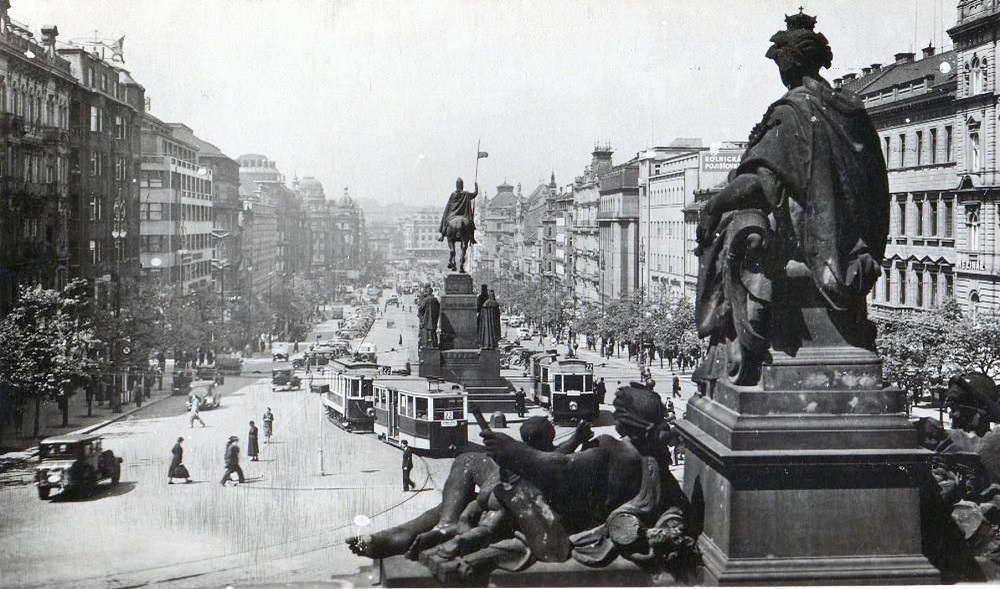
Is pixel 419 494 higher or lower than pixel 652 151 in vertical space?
lower

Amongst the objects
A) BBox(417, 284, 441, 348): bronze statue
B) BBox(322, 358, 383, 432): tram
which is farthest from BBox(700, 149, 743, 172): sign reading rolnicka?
BBox(322, 358, 383, 432): tram

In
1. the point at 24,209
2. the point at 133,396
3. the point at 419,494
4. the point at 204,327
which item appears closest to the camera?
the point at 419,494

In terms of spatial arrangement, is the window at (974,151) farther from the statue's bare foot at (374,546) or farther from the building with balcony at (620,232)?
the building with balcony at (620,232)

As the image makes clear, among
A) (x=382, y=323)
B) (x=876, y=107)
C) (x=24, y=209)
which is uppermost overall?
(x=876, y=107)

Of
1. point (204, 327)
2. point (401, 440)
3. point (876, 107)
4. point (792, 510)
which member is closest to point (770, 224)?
point (792, 510)

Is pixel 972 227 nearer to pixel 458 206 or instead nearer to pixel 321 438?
pixel 458 206

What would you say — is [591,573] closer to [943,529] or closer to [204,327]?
[943,529]

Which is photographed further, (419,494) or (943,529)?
(419,494)
